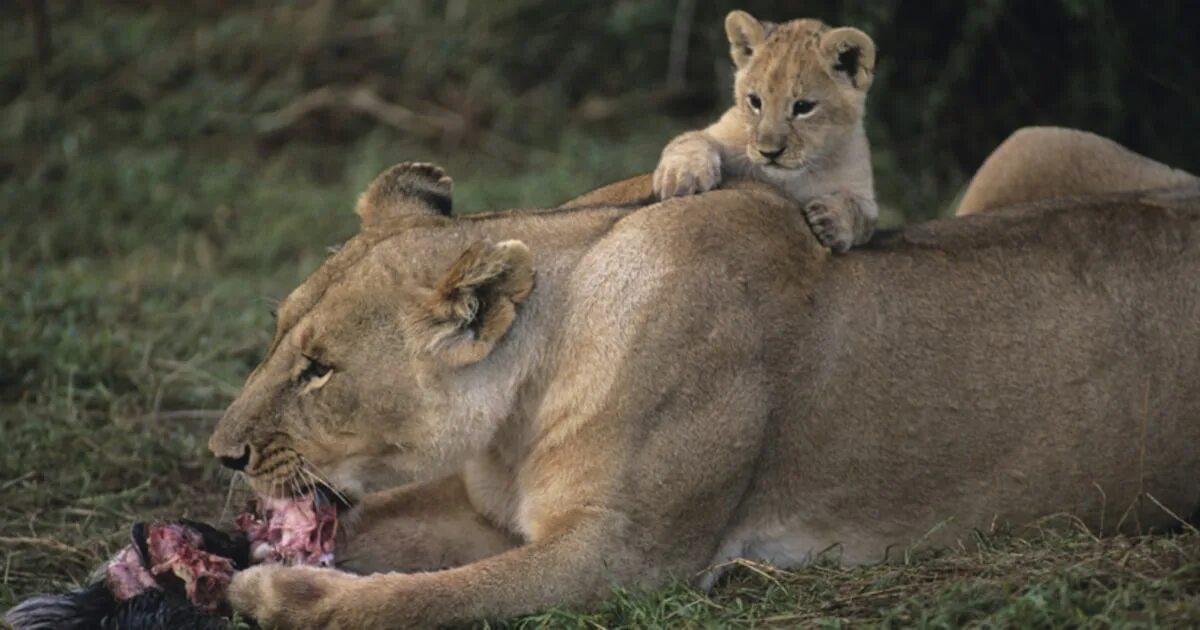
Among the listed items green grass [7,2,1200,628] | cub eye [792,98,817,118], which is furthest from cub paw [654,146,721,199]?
green grass [7,2,1200,628]

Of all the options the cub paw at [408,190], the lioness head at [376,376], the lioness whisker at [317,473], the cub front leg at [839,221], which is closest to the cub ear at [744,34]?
the cub front leg at [839,221]

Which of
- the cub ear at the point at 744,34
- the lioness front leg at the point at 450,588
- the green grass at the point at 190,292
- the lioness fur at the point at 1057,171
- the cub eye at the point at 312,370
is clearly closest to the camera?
the lioness front leg at the point at 450,588

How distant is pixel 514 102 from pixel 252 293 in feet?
9.00

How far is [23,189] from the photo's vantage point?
8.33 m

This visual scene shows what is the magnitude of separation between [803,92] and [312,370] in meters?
1.95

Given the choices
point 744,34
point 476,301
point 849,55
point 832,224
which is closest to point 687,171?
point 832,224

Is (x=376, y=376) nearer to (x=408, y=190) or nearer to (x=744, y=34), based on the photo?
(x=408, y=190)

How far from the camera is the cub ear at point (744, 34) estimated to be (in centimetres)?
590

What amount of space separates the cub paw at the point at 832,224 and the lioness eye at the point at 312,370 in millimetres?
1376

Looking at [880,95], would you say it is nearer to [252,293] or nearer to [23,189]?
[252,293]

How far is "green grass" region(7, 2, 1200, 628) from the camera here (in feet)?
13.9

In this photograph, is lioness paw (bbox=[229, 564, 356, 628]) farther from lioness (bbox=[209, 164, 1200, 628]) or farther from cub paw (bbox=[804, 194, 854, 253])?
cub paw (bbox=[804, 194, 854, 253])

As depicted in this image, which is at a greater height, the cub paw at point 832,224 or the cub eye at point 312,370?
the cub paw at point 832,224

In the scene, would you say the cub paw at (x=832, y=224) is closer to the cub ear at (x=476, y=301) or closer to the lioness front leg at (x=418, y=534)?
the cub ear at (x=476, y=301)
